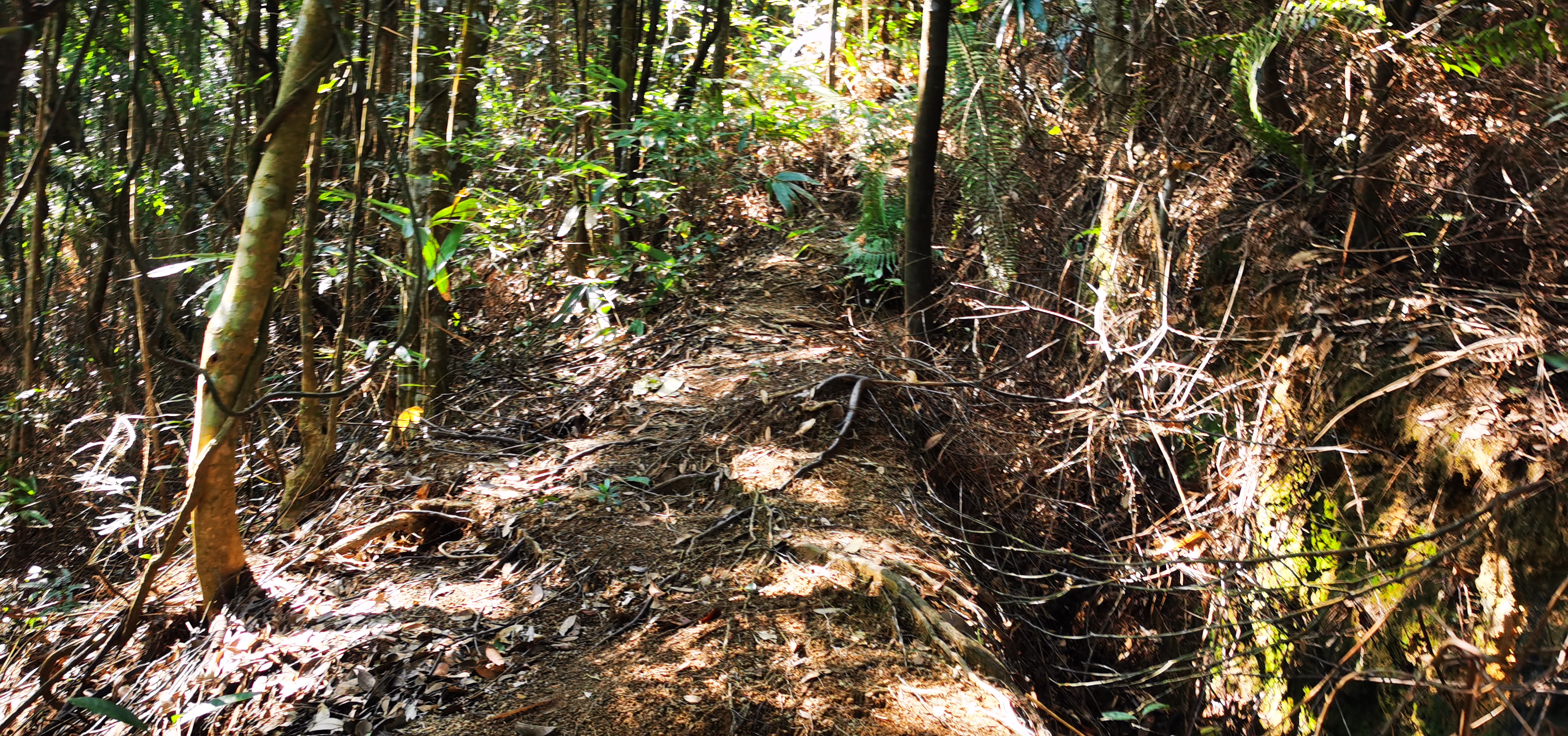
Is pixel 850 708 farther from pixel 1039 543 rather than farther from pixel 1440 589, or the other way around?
pixel 1440 589

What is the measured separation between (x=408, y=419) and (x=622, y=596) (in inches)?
92.1

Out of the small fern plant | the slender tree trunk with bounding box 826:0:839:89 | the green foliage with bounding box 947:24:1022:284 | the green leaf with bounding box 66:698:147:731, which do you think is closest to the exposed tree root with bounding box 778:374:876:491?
the green foliage with bounding box 947:24:1022:284

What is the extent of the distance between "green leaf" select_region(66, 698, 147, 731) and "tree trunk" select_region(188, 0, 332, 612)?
88 centimetres

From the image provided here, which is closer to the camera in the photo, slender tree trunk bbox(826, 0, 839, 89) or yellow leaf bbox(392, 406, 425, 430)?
yellow leaf bbox(392, 406, 425, 430)

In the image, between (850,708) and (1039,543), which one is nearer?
(850,708)

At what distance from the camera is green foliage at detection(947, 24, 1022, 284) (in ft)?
16.1

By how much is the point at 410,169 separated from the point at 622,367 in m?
1.74

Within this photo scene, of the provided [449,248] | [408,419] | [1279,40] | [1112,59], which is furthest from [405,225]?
[1112,59]

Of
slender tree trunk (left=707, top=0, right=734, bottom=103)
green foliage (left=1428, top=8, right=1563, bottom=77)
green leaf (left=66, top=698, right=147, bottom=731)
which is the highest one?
slender tree trunk (left=707, top=0, right=734, bottom=103)

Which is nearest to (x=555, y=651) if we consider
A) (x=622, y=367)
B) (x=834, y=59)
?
(x=622, y=367)

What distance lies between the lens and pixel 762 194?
24.3ft

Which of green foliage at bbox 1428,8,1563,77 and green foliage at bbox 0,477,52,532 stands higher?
green foliage at bbox 1428,8,1563,77

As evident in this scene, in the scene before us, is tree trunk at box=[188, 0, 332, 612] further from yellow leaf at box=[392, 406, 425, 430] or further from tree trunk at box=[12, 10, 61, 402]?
tree trunk at box=[12, 10, 61, 402]

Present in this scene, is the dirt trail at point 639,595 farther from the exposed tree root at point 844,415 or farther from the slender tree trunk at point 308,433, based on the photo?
the slender tree trunk at point 308,433
